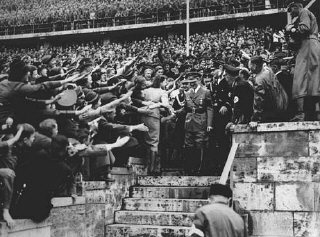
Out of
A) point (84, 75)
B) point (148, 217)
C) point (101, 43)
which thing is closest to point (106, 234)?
point (148, 217)

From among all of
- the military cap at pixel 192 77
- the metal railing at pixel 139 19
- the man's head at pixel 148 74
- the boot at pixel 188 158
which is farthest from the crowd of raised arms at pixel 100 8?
the boot at pixel 188 158

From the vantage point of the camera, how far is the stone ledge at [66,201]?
7088 mm

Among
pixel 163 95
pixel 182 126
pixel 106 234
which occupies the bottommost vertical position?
pixel 106 234

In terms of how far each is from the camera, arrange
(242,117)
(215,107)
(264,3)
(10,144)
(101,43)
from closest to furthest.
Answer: (10,144) < (242,117) < (215,107) < (264,3) < (101,43)

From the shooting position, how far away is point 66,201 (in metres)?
7.35

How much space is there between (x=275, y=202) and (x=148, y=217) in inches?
81.7

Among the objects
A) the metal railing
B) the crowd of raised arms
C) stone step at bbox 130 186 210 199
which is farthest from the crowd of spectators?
the crowd of raised arms

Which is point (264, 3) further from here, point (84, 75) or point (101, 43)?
point (84, 75)

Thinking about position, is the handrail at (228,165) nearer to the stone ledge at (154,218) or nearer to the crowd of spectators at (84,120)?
the crowd of spectators at (84,120)

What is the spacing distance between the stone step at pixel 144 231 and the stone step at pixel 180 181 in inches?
49.4

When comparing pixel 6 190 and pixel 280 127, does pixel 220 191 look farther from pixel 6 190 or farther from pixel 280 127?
pixel 280 127

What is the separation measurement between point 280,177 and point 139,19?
37.4 metres

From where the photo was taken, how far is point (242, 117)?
8.87m

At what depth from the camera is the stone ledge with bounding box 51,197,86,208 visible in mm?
7088
